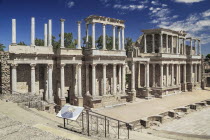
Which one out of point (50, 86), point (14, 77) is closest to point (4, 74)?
point (14, 77)

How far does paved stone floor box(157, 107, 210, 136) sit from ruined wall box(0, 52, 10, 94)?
52.7 ft

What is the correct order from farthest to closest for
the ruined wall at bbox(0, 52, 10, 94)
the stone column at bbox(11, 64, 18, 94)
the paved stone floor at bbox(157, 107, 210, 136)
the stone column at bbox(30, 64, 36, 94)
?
the stone column at bbox(30, 64, 36, 94) → the ruined wall at bbox(0, 52, 10, 94) → the stone column at bbox(11, 64, 18, 94) → the paved stone floor at bbox(157, 107, 210, 136)

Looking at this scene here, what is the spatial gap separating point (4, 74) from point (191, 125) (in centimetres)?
1988

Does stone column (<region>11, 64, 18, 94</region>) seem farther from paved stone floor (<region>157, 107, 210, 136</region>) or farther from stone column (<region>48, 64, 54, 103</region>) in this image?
paved stone floor (<region>157, 107, 210, 136</region>)

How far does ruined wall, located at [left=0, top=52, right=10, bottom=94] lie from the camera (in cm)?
2031

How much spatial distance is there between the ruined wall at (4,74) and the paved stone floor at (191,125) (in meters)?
16.1

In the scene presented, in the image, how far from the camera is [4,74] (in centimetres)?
2062

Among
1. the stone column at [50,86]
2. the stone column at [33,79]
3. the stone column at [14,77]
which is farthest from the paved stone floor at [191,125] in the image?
the stone column at [14,77]

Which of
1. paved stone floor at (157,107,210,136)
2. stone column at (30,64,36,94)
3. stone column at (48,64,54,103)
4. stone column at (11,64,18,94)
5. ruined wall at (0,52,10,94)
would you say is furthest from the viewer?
stone column at (48,64,54,103)

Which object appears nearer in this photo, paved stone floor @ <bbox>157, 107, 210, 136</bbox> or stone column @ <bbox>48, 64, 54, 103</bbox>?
paved stone floor @ <bbox>157, 107, 210, 136</bbox>

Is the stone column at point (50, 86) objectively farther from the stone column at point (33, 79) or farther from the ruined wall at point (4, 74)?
the ruined wall at point (4, 74)

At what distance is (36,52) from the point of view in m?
21.5

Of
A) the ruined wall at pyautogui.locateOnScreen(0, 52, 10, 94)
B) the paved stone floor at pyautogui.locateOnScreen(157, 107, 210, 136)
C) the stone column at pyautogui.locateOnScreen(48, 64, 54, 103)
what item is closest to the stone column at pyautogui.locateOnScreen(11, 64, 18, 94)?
the ruined wall at pyautogui.locateOnScreen(0, 52, 10, 94)

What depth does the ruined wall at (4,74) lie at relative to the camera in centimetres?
2031
